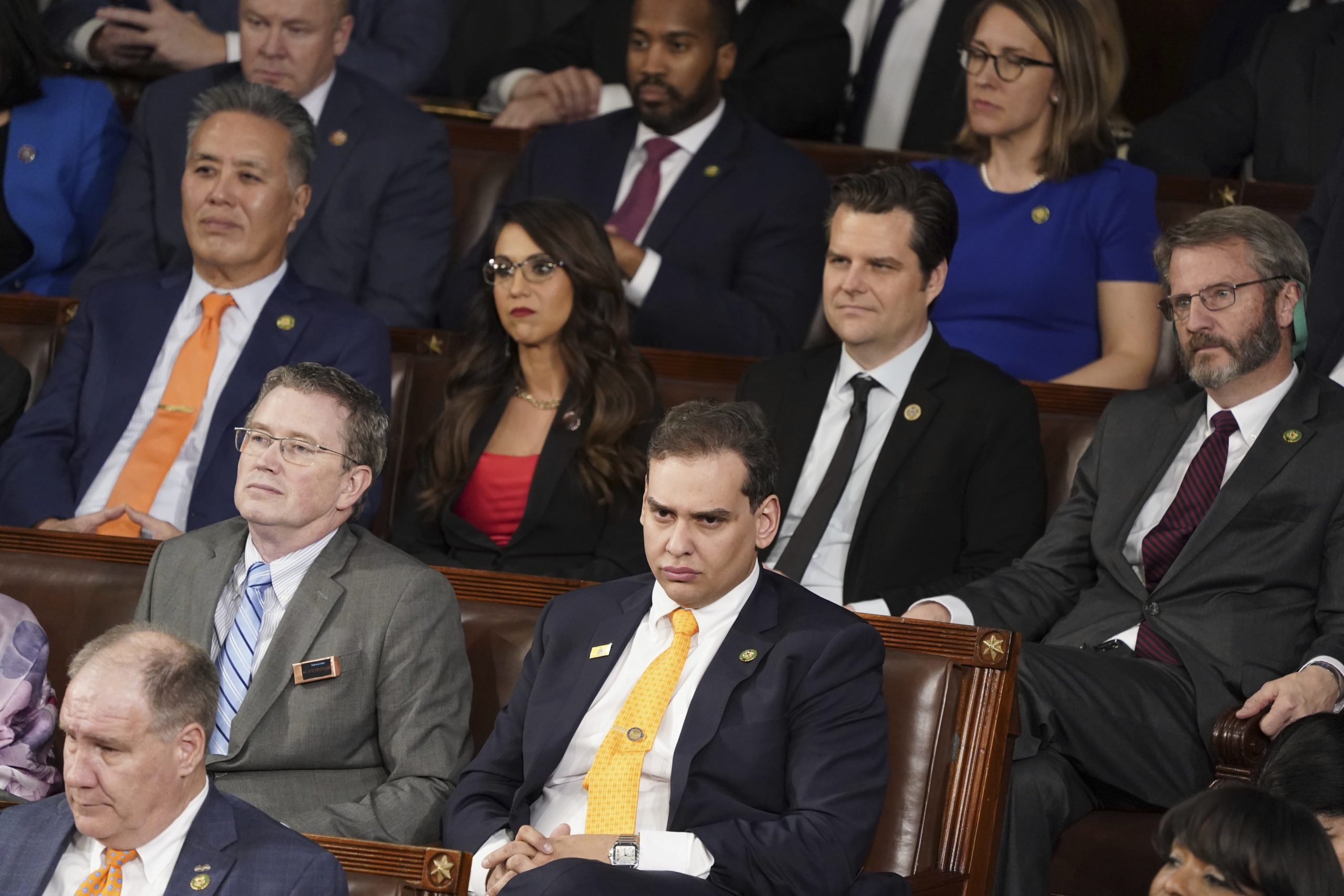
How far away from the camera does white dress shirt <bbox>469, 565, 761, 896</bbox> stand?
7.69 ft

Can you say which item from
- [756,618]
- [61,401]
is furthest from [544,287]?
[756,618]

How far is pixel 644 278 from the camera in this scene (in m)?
3.82

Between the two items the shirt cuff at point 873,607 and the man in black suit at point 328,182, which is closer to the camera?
the shirt cuff at point 873,607

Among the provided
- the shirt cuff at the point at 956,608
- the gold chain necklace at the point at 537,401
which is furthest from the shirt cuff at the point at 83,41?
the shirt cuff at the point at 956,608

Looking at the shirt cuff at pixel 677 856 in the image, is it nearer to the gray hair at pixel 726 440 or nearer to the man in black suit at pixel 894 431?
the gray hair at pixel 726 440

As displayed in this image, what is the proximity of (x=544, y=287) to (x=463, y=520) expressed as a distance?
49cm

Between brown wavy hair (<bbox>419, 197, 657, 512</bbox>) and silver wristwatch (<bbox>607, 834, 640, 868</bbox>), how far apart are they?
1.17m

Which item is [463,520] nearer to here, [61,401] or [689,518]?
[61,401]

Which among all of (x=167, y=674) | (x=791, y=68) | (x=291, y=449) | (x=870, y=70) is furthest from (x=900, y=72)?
(x=167, y=674)

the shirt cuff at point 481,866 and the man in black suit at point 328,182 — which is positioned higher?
the man in black suit at point 328,182

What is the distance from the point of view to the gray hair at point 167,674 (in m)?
2.00

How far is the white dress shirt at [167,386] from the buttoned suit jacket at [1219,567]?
1515 mm

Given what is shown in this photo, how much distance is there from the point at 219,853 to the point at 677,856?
57cm

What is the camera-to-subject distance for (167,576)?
2633 millimetres
